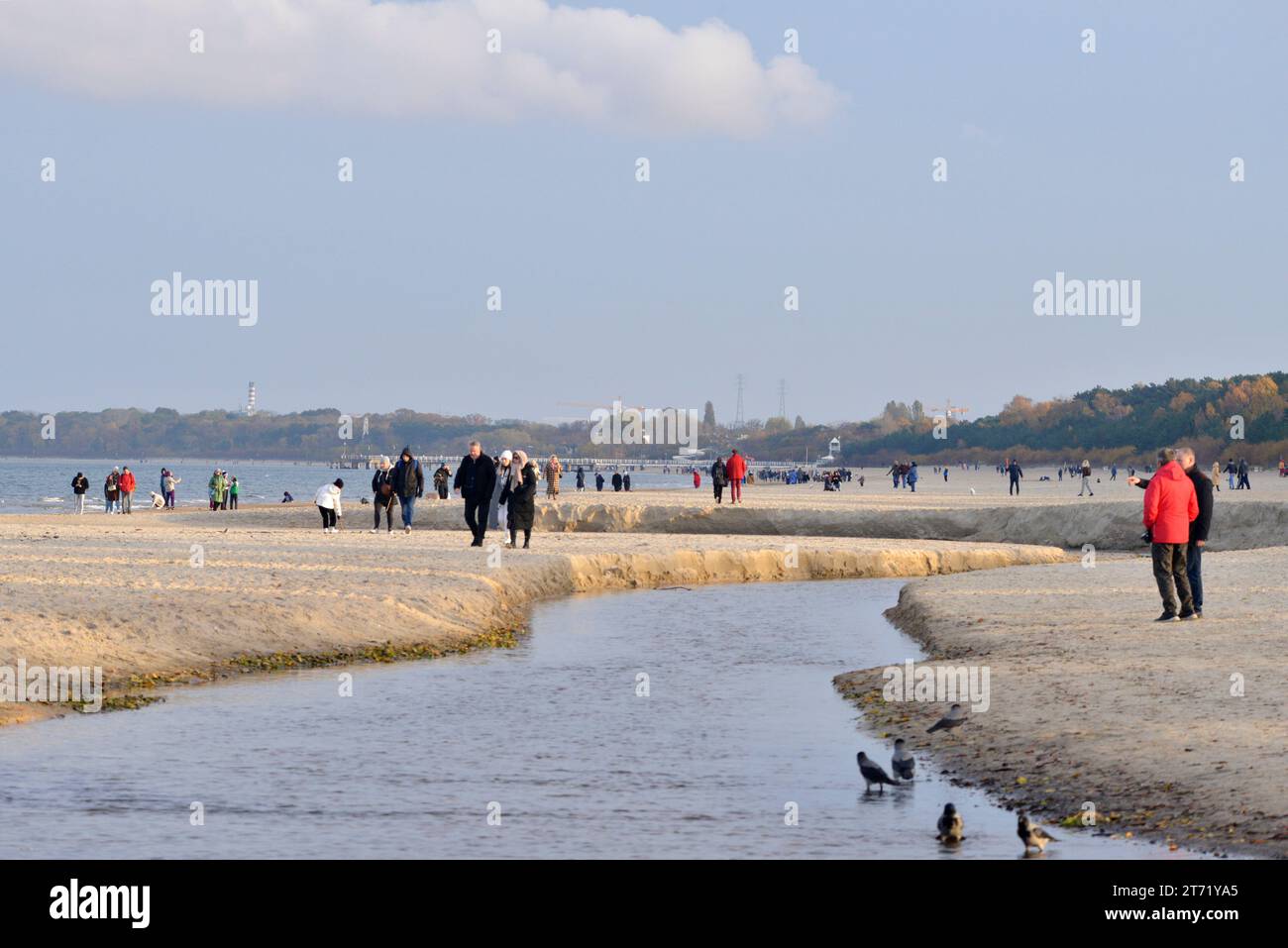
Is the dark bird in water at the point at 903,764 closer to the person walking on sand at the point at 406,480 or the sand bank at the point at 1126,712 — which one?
the sand bank at the point at 1126,712

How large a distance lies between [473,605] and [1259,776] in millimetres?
14209

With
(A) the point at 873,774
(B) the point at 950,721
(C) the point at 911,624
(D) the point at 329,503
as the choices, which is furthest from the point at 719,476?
(A) the point at 873,774

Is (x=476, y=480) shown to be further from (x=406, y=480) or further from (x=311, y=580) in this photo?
(x=406, y=480)

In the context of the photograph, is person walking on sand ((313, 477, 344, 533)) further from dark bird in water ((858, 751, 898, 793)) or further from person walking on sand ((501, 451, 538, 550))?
dark bird in water ((858, 751, 898, 793))

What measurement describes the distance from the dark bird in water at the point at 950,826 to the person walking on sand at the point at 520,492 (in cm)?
1983

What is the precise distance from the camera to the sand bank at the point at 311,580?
17.8 m

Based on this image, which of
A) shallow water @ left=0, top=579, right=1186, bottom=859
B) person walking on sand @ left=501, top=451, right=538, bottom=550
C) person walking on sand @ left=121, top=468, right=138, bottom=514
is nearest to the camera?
shallow water @ left=0, top=579, right=1186, bottom=859

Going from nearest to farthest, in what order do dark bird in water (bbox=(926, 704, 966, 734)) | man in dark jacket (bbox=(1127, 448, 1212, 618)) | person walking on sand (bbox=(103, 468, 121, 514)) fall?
dark bird in water (bbox=(926, 704, 966, 734)) < man in dark jacket (bbox=(1127, 448, 1212, 618)) < person walking on sand (bbox=(103, 468, 121, 514))

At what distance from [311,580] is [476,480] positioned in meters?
6.99

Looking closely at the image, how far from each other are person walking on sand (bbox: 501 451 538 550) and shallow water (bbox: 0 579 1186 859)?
35.6ft

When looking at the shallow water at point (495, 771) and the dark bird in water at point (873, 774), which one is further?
the dark bird in water at point (873, 774)

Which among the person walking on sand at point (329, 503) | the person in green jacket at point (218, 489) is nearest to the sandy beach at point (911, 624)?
the person walking on sand at point (329, 503)

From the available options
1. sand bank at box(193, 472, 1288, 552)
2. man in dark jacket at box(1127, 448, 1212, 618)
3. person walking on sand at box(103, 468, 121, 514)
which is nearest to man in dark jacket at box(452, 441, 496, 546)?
man in dark jacket at box(1127, 448, 1212, 618)

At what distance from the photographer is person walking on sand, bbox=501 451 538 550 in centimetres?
3058
